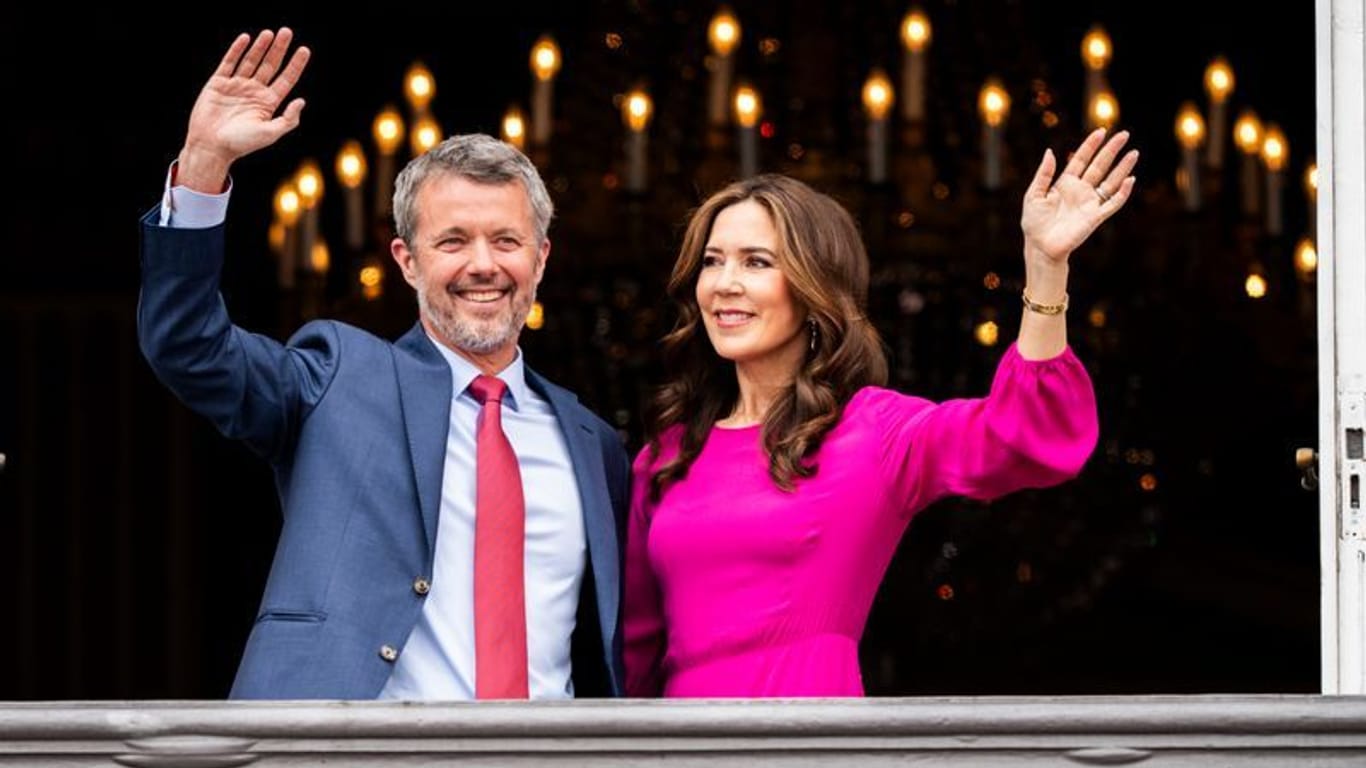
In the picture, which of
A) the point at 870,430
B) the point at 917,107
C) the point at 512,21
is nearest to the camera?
the point at 870,430

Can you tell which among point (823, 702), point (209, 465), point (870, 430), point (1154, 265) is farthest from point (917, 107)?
point (209, 465)

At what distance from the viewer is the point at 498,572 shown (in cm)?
320

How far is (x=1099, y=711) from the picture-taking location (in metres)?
2.61

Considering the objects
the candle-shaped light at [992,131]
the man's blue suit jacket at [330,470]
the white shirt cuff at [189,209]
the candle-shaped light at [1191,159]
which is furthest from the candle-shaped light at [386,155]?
the white shirt cuff at [189,209]

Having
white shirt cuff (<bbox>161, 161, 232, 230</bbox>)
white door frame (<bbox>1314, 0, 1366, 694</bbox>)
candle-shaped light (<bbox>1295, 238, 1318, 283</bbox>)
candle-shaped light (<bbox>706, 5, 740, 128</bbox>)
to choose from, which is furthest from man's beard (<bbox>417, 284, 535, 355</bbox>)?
candle-shaped light (<bbox>1295, 238, 1318, 283</bbox>)

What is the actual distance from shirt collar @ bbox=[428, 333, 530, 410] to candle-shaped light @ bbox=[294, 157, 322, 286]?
2837 mm

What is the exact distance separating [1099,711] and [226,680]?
649cm

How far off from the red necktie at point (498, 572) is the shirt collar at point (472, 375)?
0.26 ft

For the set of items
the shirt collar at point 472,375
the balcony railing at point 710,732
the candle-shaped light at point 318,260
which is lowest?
the balcony railing at point 710,732

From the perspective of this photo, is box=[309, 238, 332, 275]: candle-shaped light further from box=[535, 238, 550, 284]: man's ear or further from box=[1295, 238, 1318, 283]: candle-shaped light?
box=[535, 238, 550, 284]: man's ear

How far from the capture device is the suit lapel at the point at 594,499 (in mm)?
3268

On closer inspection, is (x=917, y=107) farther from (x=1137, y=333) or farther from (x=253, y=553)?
(x=253, y=553)

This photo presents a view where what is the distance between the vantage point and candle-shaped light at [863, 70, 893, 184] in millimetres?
5527

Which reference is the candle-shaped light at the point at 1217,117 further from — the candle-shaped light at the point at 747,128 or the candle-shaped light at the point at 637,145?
the candle-shaped light at the point at 637,145
